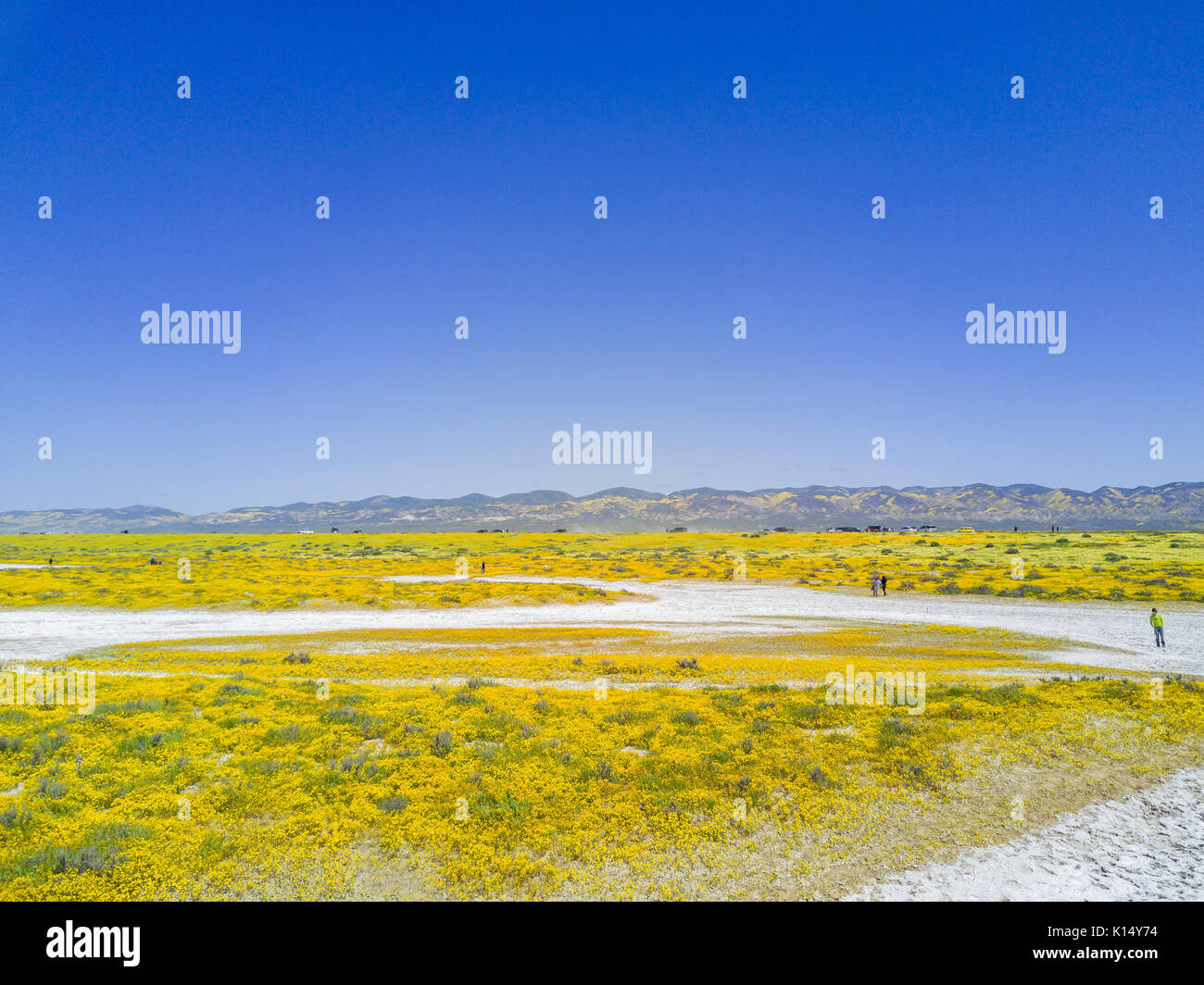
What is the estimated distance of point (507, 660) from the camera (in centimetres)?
2891

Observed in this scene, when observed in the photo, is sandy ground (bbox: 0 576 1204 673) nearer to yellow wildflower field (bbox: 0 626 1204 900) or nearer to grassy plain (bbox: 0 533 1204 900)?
grassy plain (bbox: 0 533 1204 900)

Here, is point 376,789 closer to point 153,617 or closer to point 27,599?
point 153,617

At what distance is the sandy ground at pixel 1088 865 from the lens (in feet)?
34.1

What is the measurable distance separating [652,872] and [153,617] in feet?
161

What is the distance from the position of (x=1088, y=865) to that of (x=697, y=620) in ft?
114

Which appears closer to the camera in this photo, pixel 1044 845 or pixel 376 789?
pixel 1044 845

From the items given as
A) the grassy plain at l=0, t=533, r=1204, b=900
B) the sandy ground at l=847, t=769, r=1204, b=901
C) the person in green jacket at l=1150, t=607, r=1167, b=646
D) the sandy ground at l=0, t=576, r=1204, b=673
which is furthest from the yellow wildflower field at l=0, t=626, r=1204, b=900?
the sandy ground at l=0, t=576, r=1204, b=673

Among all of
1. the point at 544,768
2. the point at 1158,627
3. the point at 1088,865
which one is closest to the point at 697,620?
the point at 1158,627

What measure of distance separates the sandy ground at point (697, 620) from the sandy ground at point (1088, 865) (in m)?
19.1

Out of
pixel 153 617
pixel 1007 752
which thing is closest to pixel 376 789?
pixel 1007 752

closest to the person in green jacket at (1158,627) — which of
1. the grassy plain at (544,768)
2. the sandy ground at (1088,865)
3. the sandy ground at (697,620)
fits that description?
the sandy ground at (697,620)

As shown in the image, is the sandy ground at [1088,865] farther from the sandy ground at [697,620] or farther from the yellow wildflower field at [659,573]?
the yellow wildflower field at [659,573]

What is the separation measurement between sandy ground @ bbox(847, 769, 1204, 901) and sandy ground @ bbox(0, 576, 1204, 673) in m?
19.1

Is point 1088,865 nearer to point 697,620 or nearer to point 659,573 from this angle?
point 697,620
